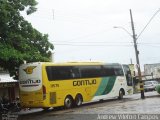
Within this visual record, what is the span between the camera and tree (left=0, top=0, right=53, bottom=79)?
77.9ft

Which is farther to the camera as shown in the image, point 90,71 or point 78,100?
point 90,71

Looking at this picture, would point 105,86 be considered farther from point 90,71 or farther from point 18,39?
point 18,39

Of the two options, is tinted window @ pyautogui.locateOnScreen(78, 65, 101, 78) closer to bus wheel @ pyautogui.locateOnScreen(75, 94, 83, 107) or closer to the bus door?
bus wheel @ pyautogui.locateOnScreen(75, 94, 83, 107)

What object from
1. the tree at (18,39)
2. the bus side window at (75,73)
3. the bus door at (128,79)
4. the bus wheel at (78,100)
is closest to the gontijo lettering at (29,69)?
the tree at (18,39)

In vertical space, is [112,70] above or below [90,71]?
above

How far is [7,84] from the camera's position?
3981 cm

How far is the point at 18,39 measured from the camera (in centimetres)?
2553

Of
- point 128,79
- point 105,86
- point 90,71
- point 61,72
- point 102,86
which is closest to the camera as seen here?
point 61,72

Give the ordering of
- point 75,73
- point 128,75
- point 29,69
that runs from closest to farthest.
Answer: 1. point 29,69
2. point 75,73
3. point 128,75

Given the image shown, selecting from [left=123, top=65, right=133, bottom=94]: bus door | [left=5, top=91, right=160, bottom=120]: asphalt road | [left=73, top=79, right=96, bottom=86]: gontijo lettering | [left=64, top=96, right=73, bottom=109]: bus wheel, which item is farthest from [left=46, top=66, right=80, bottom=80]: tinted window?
[left=123, top=65, right=133, bottom=94]: bus door

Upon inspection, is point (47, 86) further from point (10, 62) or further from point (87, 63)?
point (87, 63)

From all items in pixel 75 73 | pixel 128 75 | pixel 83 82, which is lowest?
pixel 83 82

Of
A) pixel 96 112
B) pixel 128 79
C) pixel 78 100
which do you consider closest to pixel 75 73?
pixel 78 100

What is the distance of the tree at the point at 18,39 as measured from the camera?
77.9ft
